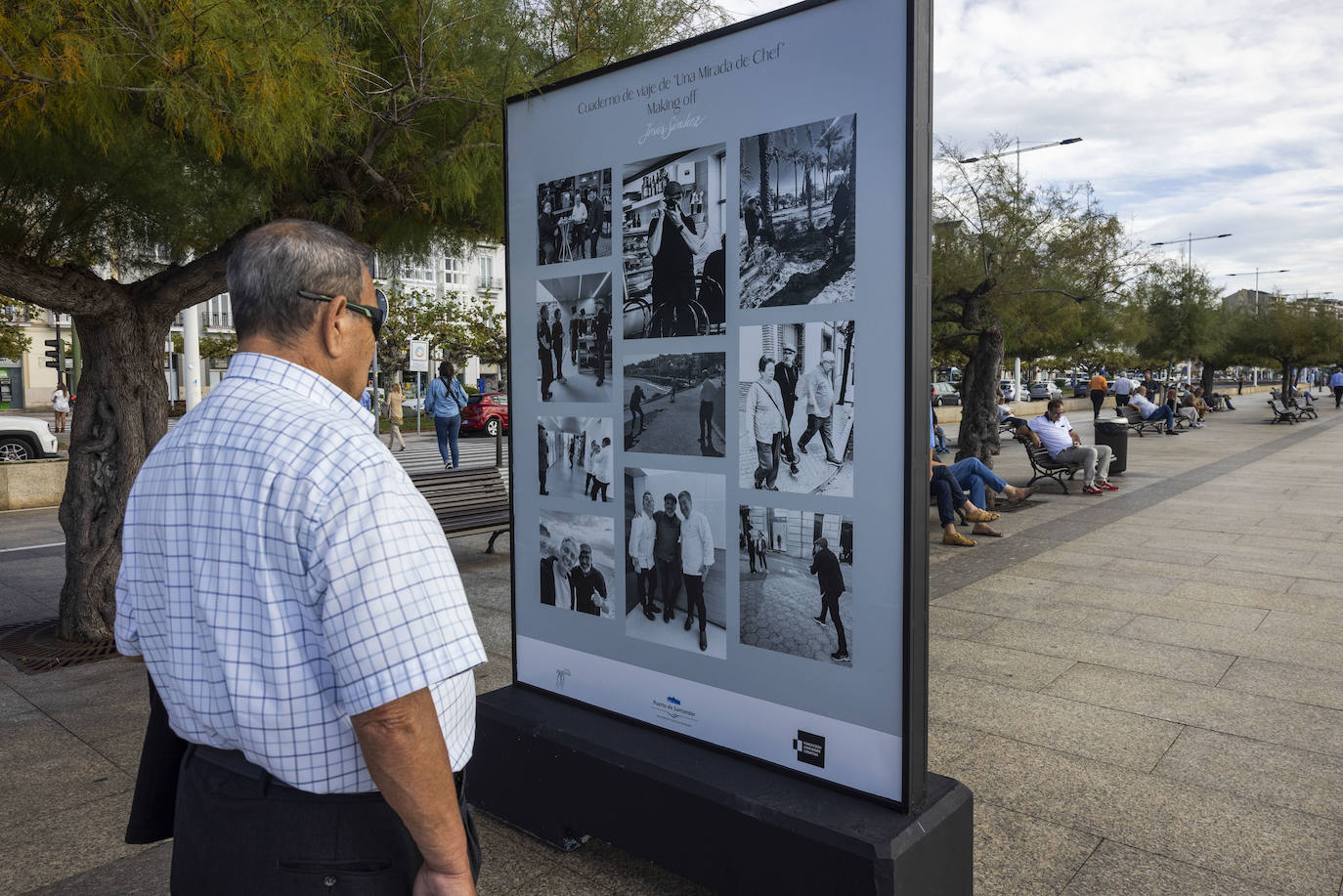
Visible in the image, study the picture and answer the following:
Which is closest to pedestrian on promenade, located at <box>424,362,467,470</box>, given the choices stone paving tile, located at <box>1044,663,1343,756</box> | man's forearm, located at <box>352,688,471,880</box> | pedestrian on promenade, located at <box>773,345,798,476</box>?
stone paving tile, located at <box>1044,663,1343,756</box>

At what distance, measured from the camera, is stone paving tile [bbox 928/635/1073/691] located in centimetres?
492

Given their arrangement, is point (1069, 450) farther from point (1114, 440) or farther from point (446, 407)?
point (446, 407)

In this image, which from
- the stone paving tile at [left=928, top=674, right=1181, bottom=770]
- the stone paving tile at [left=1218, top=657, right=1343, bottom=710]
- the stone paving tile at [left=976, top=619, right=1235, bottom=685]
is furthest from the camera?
the stone paving tile at [left=976, top=619, right=1235, bottom=685]

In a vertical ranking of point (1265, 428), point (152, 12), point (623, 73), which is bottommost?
point (1265, 428)

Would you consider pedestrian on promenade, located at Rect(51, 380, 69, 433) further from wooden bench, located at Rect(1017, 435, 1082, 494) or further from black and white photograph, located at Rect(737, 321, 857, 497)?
black and white photograph, located at Rect(737, 321, 857, 497)

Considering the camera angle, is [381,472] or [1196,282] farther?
[1196,282]

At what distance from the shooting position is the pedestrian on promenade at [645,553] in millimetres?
2842

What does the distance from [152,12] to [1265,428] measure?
29.5 meters

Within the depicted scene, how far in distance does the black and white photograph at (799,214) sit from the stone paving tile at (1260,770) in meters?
2.63

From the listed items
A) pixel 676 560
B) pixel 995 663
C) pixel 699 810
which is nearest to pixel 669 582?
pixel 676 560

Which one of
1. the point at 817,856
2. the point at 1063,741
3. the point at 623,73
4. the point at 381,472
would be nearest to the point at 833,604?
the point at 817,856

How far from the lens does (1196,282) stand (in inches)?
1251

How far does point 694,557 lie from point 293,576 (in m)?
1.43

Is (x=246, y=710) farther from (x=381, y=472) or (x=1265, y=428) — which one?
(x=1265, y=428)
